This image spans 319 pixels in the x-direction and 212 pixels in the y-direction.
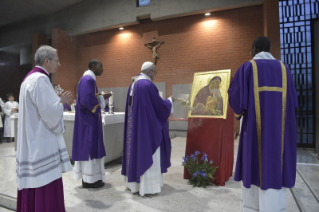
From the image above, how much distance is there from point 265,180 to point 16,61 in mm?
4108

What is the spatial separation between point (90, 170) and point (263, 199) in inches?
91.4

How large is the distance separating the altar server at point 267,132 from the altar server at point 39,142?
1.77 meters

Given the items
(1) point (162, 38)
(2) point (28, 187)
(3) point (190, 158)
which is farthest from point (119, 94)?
(2) point (28, 187)

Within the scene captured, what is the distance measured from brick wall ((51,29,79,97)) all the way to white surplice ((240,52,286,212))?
480 cm

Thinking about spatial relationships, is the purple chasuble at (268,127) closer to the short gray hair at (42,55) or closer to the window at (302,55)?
the short gray hair at (42,55)

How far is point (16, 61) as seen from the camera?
3746mm

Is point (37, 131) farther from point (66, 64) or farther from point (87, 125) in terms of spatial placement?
point (66, 64)

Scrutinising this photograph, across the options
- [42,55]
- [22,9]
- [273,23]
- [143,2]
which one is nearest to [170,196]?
[42,55]

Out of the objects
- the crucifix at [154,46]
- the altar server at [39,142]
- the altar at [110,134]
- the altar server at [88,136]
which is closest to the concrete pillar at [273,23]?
the crucifix at [154,46]

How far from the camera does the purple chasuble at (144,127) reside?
284cm

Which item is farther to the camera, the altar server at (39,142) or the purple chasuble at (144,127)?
the purple chasuble at (144,127)

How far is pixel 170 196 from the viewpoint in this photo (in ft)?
9.75

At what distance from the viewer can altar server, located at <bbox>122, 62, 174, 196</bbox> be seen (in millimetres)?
2852

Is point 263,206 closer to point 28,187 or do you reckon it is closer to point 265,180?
point 265,180
